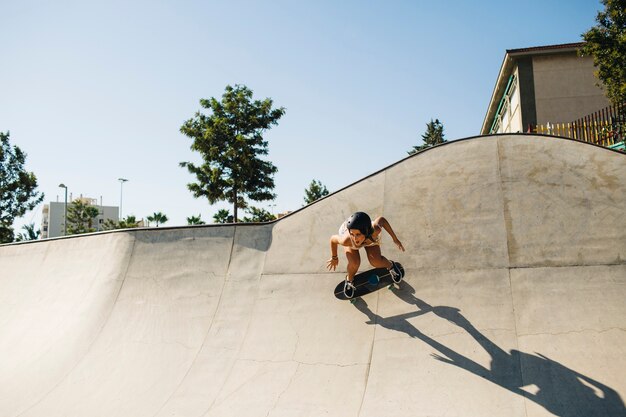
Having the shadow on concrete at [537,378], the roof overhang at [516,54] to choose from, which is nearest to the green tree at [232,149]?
the roof overhang at [516,54]

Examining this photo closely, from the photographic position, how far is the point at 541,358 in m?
5.41

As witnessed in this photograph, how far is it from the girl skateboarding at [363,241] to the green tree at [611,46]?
40.6 feet

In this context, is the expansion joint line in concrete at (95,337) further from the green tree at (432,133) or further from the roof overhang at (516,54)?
the green tree at (432,133)

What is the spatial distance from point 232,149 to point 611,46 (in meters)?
17.9

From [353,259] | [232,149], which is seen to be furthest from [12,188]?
[353,259]

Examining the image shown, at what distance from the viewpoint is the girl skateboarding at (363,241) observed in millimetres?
6062

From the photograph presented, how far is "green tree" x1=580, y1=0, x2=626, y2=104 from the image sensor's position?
1438 cm

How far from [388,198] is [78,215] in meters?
65.3

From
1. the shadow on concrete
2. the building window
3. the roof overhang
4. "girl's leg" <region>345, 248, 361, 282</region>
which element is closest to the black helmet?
"girl's leg" <region>345, 248, 361, 282</region>

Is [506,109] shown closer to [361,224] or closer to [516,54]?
[516,54]

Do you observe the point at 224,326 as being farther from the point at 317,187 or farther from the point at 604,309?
the point at 317,187

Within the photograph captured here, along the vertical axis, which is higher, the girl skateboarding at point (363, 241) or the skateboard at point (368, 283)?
the girl skateboarding at point (363, 241)

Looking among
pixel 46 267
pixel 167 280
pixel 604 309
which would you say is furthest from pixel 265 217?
pixel 604 309

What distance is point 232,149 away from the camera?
80.1ft
